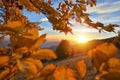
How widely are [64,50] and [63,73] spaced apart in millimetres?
21462

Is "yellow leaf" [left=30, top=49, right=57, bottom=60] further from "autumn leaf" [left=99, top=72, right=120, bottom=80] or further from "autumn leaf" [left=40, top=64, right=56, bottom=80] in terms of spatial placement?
"autumn leaf" [left=99, top=72, right=120, bottom=80]

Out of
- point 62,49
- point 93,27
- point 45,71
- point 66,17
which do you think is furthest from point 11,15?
point 62,49

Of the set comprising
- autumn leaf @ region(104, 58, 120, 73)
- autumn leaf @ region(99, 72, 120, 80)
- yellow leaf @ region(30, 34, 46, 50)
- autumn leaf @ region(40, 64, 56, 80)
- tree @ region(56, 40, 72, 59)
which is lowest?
tree @ region(56, 40, 72, 59)

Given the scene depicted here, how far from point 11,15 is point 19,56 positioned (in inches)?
241

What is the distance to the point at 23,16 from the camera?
7426 mm

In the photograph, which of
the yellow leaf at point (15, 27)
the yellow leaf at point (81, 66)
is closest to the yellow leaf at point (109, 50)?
the yellow leaf at point (81, 66)

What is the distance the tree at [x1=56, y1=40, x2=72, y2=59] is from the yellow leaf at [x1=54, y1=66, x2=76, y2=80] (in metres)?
20.9

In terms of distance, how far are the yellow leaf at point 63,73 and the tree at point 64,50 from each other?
20890 millimetres

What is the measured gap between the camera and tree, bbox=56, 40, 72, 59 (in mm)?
21964

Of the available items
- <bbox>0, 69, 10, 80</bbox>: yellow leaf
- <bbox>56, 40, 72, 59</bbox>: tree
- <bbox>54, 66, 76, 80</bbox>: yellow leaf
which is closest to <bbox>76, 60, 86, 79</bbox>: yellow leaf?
<bbox>54, 66, 76, 80</bbox>: yellow leaf

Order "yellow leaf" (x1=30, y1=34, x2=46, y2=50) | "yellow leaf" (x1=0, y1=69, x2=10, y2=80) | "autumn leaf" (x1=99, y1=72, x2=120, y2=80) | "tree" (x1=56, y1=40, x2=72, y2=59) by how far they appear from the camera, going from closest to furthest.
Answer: "autumn leaf" (x1=99, y1=72, x2=120, y2=80) → "yellow leaf" (x1=30, y1=34, x2=46, y2=50) → "yellow leaf" (x1=0, y1=69, x2=10, y2=80) → "tree" (x1=56, y1=40, x2=72, y2=59)

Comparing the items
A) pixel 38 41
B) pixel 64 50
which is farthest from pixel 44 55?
pixel 64 50

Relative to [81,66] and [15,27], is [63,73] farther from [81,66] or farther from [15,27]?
[15,27]

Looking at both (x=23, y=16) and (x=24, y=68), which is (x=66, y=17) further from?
(x=24, y=68)
